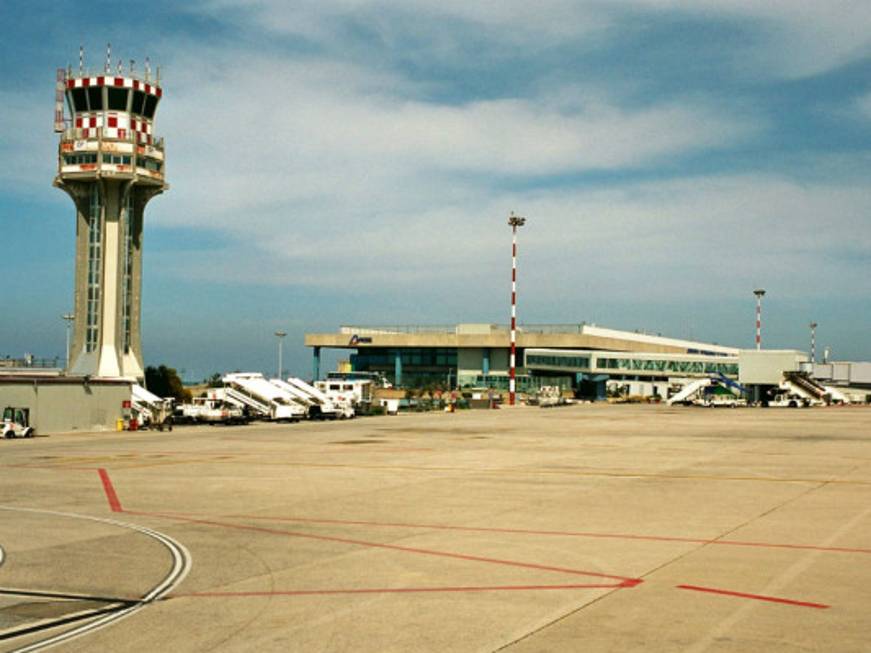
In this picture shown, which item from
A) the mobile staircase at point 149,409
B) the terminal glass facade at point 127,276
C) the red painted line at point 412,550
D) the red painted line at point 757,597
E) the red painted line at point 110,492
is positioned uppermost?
the terminal glass facade at point 127,276

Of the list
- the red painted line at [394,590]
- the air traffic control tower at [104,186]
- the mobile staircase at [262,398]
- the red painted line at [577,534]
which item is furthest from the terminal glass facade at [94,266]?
the red painted line at [394,590]

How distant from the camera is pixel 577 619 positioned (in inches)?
521

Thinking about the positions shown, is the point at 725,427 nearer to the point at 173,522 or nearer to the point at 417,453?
the point at 417,453

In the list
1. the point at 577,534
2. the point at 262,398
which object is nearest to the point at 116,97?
the point at 262,398

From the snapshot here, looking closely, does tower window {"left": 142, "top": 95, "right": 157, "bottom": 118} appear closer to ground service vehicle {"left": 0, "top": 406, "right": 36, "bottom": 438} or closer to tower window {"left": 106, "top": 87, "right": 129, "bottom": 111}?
tower window {"left": 106, "top": 87, "right": 129, "bottom": 111}

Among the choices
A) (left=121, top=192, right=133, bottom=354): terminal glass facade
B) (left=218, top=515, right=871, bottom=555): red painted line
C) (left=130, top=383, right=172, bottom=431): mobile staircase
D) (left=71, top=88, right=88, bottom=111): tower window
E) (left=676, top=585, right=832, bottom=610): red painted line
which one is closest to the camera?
(left=676, top=585, right=832, bottom=610): red painted line

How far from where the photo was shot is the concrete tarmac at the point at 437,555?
12.6 meters

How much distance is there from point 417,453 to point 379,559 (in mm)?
26013

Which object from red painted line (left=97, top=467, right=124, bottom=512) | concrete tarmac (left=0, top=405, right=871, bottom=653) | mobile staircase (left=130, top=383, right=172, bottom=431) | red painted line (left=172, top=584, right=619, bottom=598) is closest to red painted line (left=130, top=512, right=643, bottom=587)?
concrete tarmac (left=0, top=405, right=871, bottom=653)

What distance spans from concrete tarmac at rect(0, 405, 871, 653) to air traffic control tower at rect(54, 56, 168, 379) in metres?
52.6

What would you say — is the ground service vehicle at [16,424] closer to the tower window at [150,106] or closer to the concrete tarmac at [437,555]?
the concrete tarmac at [437,555]

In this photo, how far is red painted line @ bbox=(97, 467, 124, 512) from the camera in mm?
25125

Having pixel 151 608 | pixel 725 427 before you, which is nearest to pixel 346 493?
pixel 151 608

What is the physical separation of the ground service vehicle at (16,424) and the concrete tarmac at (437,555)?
18431 millimetres
